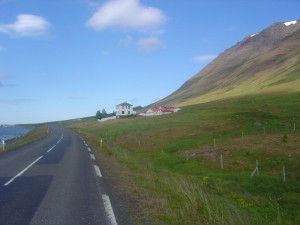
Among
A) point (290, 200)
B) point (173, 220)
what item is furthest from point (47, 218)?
point (290, 200)

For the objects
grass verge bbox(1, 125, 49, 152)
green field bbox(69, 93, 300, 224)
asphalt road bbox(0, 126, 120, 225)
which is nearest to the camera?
asphalt road bbox(0, 126, 120, 225)

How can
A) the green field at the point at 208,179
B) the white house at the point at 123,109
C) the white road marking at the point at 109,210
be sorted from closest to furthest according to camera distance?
the white road marking at the point at 109,210
the green field at the point at 208,179
the white house at the point at 123,109

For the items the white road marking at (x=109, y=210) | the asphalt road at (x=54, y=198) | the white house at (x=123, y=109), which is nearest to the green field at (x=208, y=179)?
the white road marking at (x=109, y=210)

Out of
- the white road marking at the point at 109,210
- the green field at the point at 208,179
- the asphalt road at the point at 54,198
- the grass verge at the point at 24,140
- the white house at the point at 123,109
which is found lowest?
the green field at the point at 208,179

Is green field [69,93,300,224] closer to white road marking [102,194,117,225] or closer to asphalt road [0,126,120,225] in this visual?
white road marking [102,194,117,225]

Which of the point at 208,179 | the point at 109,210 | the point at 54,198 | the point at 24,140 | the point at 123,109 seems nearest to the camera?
the point at 109,210

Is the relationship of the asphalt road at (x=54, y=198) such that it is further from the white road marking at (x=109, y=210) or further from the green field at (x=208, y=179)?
the green field at (x=208, y=179)

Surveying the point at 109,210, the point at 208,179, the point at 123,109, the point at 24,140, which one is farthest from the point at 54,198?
the point at 123,109

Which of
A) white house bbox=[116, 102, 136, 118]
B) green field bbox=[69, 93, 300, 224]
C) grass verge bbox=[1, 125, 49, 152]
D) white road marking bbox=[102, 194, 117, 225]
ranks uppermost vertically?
white house bbox=[116, 102, 136, 118]

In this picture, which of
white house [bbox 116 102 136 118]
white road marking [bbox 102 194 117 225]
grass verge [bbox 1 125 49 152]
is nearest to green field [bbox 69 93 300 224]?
white road marking [bbox 102 194 117 225]

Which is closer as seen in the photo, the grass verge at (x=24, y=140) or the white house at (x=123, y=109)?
the grass verge at (x=24, y=140)

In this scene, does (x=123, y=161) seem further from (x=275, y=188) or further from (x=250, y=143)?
(x=250, y=143)

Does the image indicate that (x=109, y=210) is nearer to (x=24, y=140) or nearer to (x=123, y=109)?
(x=24, y=140)

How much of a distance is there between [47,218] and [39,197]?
2.68m
